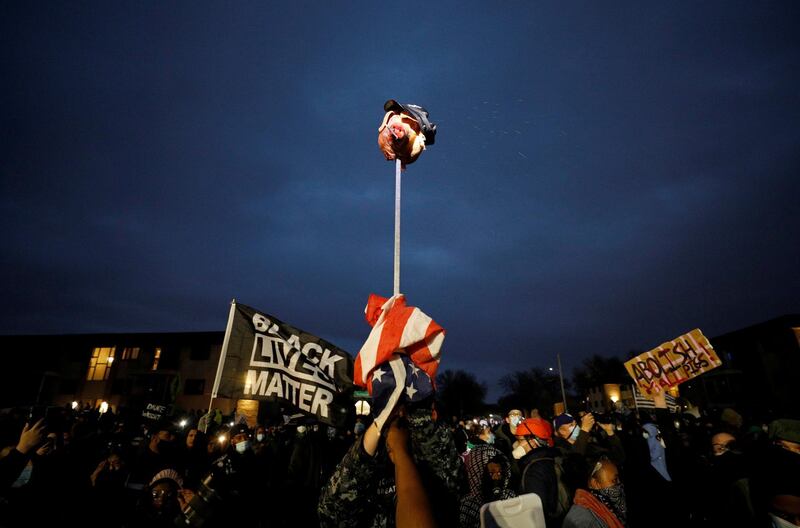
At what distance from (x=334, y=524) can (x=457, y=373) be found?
107m

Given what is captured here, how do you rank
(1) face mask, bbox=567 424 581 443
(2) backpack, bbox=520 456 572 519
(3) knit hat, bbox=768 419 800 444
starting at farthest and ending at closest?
(1) face mask, bbox=567 424 581 443, (3) knit hat, bbox=768 419 800 444, (2) backpack, bbox=520 456 572 519

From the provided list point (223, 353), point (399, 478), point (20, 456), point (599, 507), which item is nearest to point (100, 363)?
point (223, 353)

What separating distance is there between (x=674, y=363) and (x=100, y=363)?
4925 cm

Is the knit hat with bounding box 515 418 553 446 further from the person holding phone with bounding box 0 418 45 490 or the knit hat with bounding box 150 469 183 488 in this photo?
the person holding phone with bounding box 0 418 45 490

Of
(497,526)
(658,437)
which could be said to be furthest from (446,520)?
Answer: (658,437)

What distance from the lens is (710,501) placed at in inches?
215

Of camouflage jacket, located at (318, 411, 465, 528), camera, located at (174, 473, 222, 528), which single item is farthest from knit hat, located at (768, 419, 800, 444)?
camera, located at (174, 473, 222, 528)

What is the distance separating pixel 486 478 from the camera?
171 inches

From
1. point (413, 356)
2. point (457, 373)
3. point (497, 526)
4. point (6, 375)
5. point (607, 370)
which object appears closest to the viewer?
point (413, 356)

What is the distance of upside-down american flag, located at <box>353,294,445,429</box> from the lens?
2.22 m

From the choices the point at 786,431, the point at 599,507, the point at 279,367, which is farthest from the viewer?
the point at 279,367

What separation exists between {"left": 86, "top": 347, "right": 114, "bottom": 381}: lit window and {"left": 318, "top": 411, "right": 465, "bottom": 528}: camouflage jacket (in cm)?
4802

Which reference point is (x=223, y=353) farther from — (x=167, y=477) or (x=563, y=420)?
(x=563, y=420)

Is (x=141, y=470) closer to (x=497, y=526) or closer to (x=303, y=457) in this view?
(x=303, y=457)
